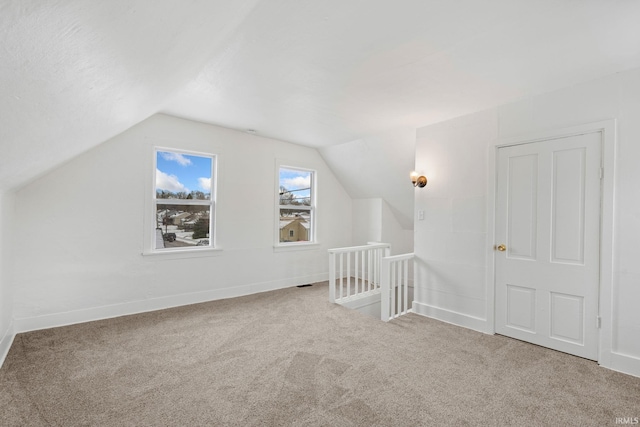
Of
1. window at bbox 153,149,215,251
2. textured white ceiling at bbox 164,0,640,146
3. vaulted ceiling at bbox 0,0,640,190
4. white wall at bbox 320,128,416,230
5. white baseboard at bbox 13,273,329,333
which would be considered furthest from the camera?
white wall at bbox 320,128,416,230

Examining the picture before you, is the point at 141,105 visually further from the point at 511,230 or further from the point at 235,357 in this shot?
the point at 511,230

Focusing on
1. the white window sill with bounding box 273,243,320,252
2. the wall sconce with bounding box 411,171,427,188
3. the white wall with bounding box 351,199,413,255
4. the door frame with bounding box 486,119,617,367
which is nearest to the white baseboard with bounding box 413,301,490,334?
the door frame with bounding box 486,119,617,367

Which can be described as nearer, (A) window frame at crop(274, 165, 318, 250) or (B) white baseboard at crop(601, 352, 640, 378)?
(B) white baseboard at crop(601, 352, 640, 378)

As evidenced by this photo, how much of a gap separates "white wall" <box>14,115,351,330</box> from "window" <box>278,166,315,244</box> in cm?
27

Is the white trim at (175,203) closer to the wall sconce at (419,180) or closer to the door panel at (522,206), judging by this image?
the wall sconce at (419,180)

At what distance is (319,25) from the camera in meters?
1.92

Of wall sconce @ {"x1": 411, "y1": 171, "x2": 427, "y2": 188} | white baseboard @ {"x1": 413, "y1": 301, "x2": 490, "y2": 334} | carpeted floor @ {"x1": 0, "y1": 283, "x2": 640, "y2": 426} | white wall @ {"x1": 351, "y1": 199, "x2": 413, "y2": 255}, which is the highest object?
wall sconce @ {"x1": 411, "y1": 171, "x2": 427, "y2": 188}

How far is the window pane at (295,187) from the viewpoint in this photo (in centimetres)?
528

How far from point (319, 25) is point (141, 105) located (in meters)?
1.53

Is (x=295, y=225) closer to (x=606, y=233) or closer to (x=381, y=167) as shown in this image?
(x=381, y=167)

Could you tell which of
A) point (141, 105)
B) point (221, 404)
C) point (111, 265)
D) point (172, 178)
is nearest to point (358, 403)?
point (221, 404)

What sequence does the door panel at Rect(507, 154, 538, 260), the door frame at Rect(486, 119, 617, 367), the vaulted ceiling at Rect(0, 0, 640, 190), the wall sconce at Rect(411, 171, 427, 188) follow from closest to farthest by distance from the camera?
Result: 1. the vaulted ceiling at Rect(0, 0, 640, 190)
2. the door frame at Rect(486, 119, 617, 367)
3. the door panel at Rect(507, 154, 538, 260)
4. the wall sconce at Rect(411, 171, 427, 188)

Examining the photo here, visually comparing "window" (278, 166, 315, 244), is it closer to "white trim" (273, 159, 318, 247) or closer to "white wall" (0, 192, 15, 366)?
"white trim" (273, 159, 318, 247)

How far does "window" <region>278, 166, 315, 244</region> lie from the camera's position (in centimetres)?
525
